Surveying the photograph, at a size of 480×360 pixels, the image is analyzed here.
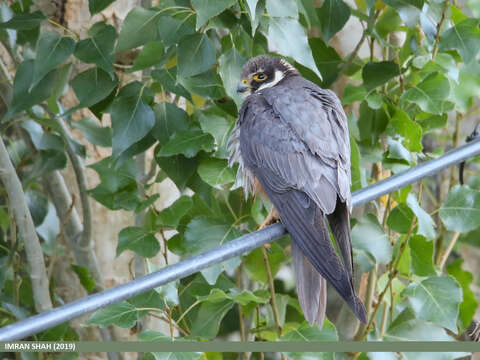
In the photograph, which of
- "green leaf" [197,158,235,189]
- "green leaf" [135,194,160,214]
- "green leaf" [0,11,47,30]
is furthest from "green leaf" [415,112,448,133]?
"green leaf" [0,11,47,30]

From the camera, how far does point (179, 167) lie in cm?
236

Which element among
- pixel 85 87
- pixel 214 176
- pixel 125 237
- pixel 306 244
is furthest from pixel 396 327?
pixel 85 87

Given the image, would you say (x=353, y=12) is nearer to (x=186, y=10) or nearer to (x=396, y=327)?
(x=186, y=10)

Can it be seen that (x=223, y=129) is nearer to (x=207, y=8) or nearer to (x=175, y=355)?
(x=207, y=8)

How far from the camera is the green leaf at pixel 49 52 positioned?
220 cm

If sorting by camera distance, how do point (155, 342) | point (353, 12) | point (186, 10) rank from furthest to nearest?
point (353, 12), point (186, 10), point (155, 342)

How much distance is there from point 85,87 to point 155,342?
858 mm

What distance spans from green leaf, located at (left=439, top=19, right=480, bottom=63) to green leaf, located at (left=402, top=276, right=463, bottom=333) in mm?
745

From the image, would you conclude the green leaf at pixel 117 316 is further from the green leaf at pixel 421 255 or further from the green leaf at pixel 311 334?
the green leaf at pixel 421 255

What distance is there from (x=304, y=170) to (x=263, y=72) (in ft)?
1.99

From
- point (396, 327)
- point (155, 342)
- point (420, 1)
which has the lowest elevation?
point (396, 327)

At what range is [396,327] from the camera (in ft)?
7.91

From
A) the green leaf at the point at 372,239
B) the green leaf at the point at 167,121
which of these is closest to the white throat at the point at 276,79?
the green leaf at the point at 167,121

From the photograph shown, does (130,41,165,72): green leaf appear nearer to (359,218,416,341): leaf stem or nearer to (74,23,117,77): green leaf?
(74,23,117,77): green leaf
